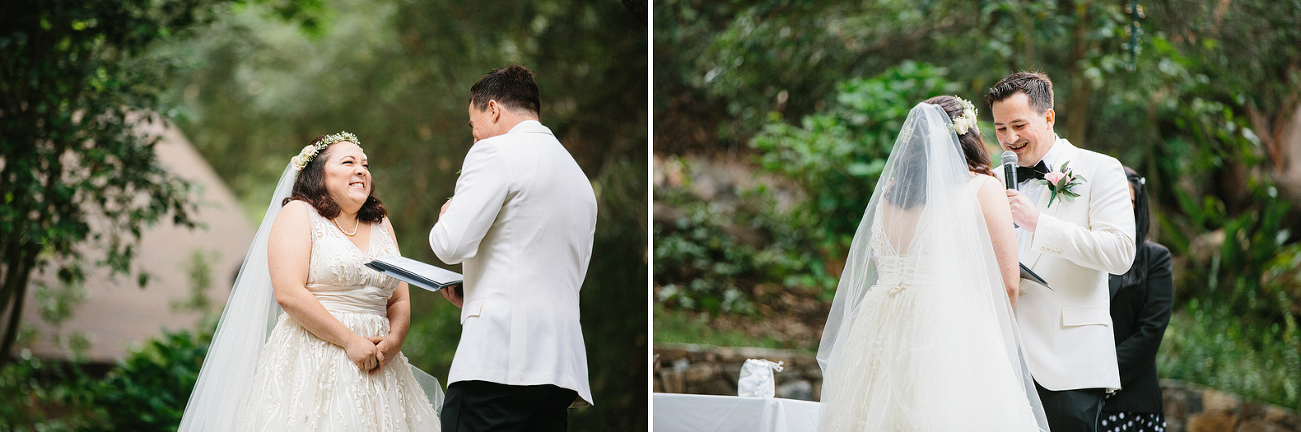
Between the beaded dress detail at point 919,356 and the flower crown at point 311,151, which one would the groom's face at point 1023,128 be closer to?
the beaded dress detail at point 919,356

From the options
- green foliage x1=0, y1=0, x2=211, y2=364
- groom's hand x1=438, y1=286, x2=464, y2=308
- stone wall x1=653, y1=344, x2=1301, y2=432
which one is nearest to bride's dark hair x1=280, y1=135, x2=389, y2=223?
groom's hand x1=438, y1=286, x2=464, y2=308

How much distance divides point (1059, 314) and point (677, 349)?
165 inches

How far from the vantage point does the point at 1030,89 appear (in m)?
2.47

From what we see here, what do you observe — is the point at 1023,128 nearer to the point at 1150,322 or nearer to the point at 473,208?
the point at 1150,322

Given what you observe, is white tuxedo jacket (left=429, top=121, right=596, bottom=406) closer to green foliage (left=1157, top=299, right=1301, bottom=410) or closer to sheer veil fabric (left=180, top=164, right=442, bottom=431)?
sheer veil fabric (left=180, top=164, right=442, bottom=431)

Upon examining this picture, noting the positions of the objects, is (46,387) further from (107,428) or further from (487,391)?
(487,391)

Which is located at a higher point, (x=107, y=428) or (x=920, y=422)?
(x=920, y=422)

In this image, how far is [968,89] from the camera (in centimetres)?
800

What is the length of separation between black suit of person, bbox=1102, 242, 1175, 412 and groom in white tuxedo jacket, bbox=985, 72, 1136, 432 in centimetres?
61

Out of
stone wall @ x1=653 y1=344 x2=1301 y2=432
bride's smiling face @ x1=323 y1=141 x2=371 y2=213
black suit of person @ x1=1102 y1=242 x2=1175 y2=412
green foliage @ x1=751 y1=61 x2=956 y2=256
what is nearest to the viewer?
bride's smiling face @ x1=323 y1=141 x2=371 y2=213

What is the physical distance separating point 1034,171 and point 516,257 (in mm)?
1520

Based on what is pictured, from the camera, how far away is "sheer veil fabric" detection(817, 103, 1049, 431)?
2.18m

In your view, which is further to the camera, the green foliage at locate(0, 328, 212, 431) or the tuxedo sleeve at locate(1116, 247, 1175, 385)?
the green foliage at locate(0, 328, 212, 431)

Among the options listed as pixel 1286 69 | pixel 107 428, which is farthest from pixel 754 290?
pixel 107 428
